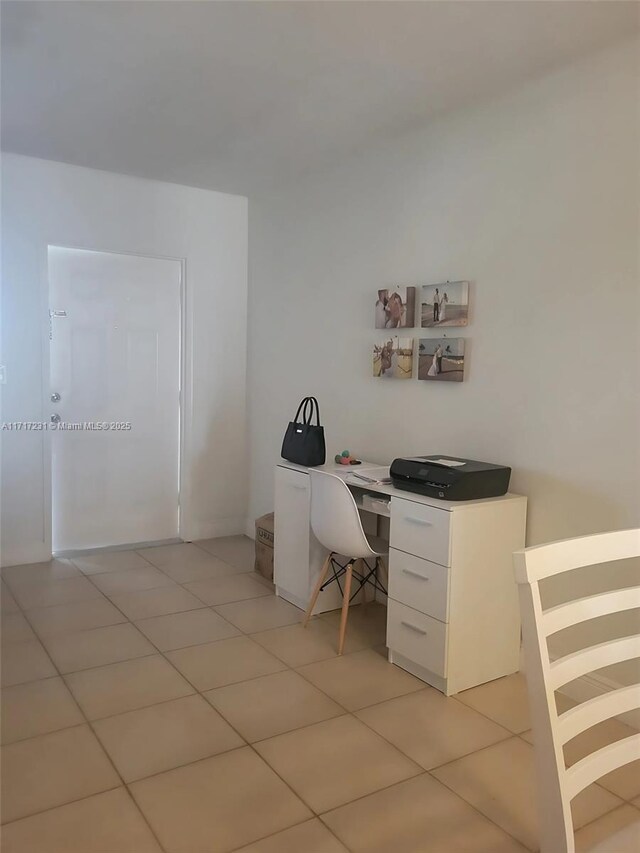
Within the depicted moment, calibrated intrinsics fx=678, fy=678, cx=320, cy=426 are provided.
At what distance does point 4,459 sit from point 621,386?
11.5ft

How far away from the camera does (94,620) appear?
11.2 ft

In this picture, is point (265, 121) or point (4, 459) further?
point (4, 459)

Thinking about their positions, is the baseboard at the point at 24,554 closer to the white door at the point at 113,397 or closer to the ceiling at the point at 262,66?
the white door at the point at 113,397

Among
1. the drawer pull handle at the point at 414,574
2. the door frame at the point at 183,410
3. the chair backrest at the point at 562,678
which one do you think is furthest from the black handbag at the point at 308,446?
the chair backrest at the point at 562,678

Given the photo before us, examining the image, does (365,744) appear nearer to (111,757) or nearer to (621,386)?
(111,757)

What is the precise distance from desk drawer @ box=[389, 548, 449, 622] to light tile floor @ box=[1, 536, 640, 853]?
1.10 ft

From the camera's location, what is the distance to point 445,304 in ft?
10.7

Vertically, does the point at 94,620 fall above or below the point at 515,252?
below

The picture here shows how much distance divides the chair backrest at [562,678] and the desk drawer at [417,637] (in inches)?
56.8

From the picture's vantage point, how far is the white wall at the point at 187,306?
4.15 metres

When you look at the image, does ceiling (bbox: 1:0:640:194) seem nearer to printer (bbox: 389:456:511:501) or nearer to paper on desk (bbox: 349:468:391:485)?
printer (bbox: 389:456:511:501)

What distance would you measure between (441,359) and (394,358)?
35 cm

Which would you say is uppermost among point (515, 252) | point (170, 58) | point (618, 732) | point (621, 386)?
point (170, 58)

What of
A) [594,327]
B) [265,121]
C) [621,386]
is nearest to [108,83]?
[265,121]
